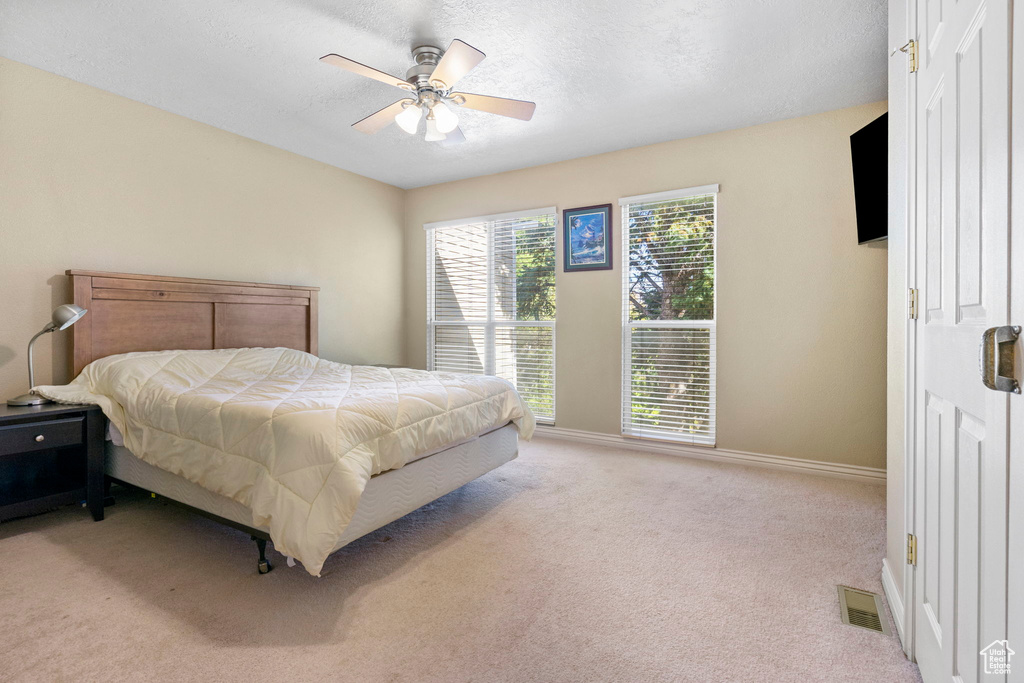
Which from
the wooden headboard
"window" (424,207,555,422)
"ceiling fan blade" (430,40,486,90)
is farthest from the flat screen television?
the wooden headboard

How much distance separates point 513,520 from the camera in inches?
103

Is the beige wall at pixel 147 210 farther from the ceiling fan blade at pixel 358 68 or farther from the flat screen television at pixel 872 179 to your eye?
the flat screen television at pixel 872 179

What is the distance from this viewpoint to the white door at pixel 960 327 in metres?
0.84

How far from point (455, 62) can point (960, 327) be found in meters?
2.11

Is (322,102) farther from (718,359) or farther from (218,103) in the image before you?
(718,359)

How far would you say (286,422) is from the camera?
1.93m

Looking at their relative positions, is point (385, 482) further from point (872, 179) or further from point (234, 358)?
point (872, 179)

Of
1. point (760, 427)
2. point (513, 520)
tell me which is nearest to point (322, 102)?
point (513, 520)

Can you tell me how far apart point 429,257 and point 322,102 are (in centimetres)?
213

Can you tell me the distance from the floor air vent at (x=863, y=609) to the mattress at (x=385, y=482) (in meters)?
1.77

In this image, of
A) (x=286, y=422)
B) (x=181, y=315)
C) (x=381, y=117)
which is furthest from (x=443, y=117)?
(x=181, y=315)

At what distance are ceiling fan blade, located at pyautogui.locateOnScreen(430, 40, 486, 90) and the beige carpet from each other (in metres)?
2.24

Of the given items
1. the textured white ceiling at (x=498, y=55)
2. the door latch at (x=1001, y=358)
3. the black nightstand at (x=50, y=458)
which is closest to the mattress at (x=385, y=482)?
the black nightstand at (x=50, y=458)

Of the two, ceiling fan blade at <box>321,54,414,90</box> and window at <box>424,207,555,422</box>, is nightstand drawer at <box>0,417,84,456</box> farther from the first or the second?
window at <box>424,207,555,422</box>
